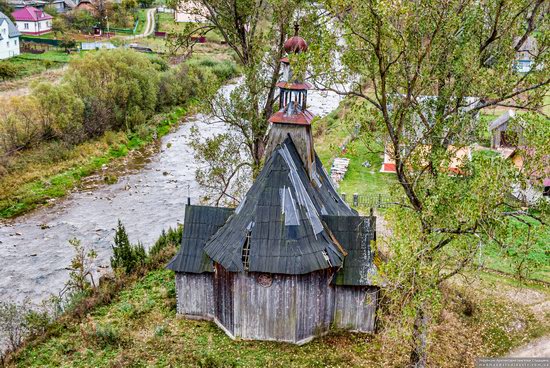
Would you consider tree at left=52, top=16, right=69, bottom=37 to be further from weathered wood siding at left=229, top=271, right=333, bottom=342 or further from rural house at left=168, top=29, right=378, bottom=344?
weathered wood siding at left=229, top=271, right=333, bottom=342

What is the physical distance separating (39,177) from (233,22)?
19730 mm

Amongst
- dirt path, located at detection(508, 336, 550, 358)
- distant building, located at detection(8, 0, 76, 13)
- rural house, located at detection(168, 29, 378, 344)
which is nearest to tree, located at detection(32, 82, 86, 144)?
rural house, located at detection(168, 29, 378, 344)

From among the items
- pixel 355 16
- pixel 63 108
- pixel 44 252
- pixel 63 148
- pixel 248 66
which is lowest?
pixel 44 252

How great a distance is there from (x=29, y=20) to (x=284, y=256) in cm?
7560

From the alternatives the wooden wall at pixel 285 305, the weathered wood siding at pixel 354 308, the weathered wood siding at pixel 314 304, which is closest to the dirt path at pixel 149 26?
the wooden wall at pixel 285 305

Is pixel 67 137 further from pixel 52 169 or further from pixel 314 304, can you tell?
pixel 314 304

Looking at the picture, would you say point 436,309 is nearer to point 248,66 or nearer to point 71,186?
point 248,66

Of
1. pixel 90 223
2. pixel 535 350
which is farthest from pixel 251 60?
pixel 535 350

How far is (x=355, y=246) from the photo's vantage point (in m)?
18.7

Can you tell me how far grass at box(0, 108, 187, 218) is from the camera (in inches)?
1335

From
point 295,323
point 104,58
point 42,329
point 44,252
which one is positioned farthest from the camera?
point 104,58

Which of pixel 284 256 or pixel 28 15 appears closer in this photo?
pixel 284 256

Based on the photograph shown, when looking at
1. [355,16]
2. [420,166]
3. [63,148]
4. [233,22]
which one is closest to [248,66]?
[233,22]

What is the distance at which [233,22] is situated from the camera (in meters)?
25.5
